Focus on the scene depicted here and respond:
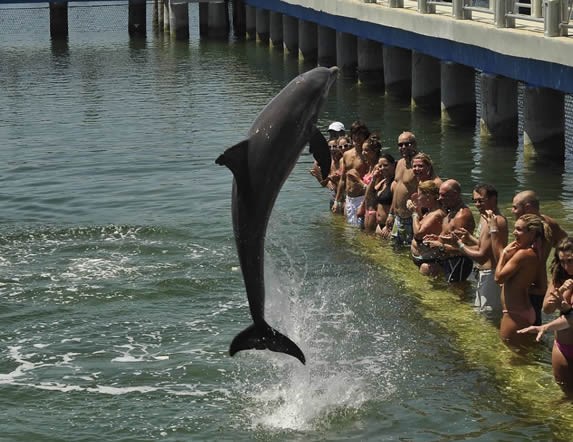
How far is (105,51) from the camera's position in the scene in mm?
48344

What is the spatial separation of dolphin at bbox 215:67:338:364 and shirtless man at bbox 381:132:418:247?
6.55 m

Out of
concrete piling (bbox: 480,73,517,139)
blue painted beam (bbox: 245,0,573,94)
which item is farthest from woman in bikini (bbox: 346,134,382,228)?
concrete piling (bbox: 480,73,517,139)

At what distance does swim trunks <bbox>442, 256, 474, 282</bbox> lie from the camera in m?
14.9

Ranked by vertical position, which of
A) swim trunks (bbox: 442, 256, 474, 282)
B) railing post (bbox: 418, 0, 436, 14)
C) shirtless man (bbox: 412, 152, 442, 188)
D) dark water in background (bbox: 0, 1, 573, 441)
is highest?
railing post (bbox: 418, 0, 436, 14)

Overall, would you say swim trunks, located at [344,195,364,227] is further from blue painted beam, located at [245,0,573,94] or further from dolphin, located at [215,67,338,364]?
dolphin, located at [215,67,338,364]

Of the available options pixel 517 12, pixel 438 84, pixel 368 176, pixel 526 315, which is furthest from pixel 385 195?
pixel 438 84

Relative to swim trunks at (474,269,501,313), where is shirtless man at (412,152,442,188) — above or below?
above

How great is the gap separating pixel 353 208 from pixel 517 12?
18.6 ft

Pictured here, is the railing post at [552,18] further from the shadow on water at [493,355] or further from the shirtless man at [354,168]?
the shadow on water at [493,355]

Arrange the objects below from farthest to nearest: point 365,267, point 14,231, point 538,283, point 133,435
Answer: point 14,231, point 365,267, point 538,283, point 133,435

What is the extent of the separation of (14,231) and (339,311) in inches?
248

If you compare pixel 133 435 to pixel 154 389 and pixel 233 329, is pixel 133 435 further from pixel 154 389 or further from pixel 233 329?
pixel 233 329

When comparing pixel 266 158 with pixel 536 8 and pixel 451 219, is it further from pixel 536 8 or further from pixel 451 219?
pixel 536 8

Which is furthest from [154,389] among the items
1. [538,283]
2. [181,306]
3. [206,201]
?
[206,201]
